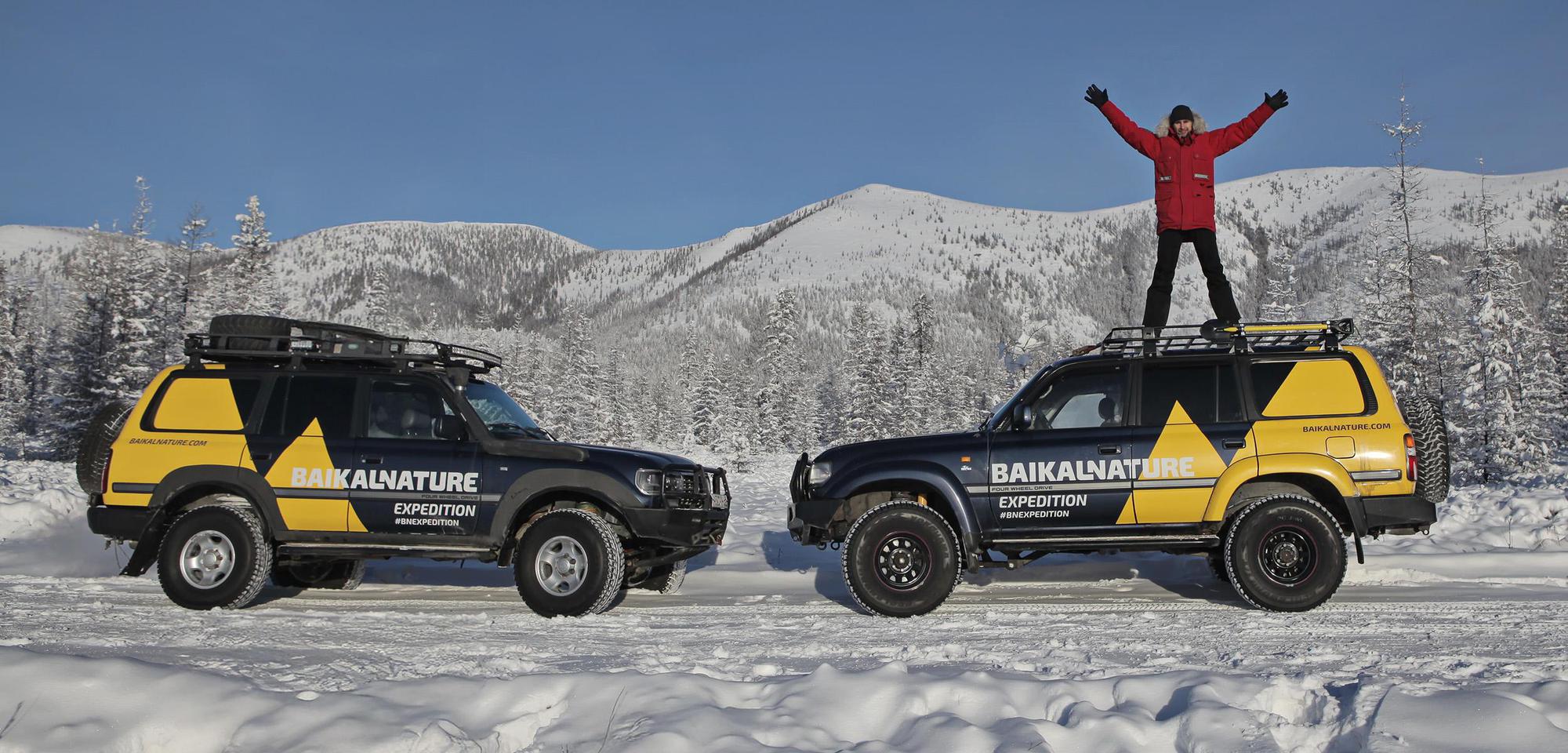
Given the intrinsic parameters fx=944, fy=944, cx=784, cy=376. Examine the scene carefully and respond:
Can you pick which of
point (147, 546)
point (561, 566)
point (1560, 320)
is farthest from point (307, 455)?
point (1560, 320)

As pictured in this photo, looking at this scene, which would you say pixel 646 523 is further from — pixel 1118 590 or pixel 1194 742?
pixel 1194 742

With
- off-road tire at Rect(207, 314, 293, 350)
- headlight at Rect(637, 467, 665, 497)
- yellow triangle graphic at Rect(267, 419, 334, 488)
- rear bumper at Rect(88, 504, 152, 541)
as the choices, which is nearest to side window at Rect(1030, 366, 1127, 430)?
headlight at Rect(637, 467, 665, 497)

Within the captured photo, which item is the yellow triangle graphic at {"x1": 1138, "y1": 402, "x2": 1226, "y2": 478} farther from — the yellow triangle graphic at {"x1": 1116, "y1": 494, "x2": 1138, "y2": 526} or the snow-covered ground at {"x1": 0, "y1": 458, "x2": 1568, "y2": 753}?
the snow-covered ground at {"x1": 0, "y1": 458, "x2": 1568, "y2": 753}

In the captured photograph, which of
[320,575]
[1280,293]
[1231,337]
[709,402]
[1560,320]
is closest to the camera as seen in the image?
[1231,337]

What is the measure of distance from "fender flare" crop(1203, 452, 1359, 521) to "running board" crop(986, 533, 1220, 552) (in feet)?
0.61

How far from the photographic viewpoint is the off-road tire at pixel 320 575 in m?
8.98

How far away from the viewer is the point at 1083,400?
7.52 meters

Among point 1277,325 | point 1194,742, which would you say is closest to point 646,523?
point 1194,742

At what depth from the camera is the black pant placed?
Answer: 8.76 m

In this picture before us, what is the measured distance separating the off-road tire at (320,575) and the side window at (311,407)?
167 centimetres

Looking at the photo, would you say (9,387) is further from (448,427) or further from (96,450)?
(448,427)

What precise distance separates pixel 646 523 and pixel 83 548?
7.75 metres

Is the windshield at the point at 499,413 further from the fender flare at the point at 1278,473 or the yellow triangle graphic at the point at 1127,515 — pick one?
the fender flare at the point at 1278,473

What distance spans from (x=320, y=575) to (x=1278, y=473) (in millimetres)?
8492
